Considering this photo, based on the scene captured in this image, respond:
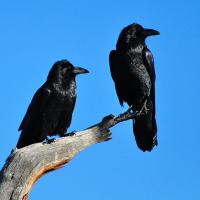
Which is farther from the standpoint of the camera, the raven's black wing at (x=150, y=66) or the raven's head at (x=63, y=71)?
the raven's black wing at (x=150, y=66)

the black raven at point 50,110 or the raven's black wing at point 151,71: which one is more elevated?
the raven's black wing at point 151,71

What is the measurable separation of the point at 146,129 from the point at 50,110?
1651mm

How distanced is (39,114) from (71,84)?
665 mm

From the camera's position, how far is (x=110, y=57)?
10062 millimetres

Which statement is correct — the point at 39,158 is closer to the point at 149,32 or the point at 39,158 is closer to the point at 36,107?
the point at 36,107

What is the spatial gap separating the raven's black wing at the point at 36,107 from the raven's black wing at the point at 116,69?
1.36 m

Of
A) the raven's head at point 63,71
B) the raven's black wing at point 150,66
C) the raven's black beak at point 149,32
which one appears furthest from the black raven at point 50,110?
the raven's black beak at point 149,32

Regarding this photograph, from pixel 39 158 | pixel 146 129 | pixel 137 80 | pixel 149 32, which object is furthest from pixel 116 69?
pixel 39 158

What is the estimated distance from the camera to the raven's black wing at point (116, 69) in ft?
32.4

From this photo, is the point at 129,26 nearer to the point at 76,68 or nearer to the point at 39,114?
the point at 76,68

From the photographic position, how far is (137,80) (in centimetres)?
962

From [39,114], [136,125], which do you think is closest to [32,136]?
[39,114]

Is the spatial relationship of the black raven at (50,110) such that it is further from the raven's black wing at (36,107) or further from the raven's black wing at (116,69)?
the raven's black wing at (116,69)

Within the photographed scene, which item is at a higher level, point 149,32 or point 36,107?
point 149,32
